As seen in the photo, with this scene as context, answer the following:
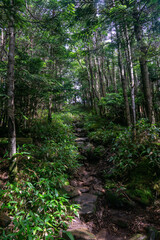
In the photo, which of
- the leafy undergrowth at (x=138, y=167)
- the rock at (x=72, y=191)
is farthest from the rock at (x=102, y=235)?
the rock at (x=72, y=191)

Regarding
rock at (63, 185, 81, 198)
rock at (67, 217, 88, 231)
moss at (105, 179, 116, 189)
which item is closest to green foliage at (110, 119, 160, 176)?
moss at (105, 179, 116, 189)

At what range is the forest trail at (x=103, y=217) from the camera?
282cm

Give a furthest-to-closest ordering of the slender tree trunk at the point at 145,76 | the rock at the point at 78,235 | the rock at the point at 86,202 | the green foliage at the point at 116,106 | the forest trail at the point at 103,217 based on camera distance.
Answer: the green foliage at the point at 116,106 → the slender tree trunk at the point at 145,76 → the rock at the point at 86,202 → the forest trail at the point at 103,217 → the rock at the point at 78,235

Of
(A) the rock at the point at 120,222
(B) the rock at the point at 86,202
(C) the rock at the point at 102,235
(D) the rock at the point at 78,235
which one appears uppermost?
(D) the rock at the point at 78,235

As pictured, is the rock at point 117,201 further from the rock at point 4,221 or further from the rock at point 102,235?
the rock at point 4,221

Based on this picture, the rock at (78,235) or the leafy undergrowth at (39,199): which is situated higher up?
the leafy undergrowth at (39,199)

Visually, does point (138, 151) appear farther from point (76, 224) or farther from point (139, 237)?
point (76, 224)

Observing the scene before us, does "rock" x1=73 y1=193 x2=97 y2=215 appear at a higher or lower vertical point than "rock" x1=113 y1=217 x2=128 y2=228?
higher

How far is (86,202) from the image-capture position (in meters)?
3.79

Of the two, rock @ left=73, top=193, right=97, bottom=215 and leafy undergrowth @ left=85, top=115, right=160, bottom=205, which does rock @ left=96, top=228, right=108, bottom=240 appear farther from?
leafy undergrowth @ left=85, top=115, right=160, bottom=205

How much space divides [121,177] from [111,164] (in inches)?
35.3

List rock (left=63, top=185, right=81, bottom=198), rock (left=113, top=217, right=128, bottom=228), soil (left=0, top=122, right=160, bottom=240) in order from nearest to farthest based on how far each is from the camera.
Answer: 1. soil (left=0, top=122, right=160, bottom=240)
2. rock (left=113, top=217, right=128, bottom=228)
3. rock (left=63, top=185, right=81, bottom=198)

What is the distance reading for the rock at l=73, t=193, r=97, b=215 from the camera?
3.47 m

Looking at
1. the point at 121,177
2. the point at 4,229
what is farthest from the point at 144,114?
the point at 4,229
